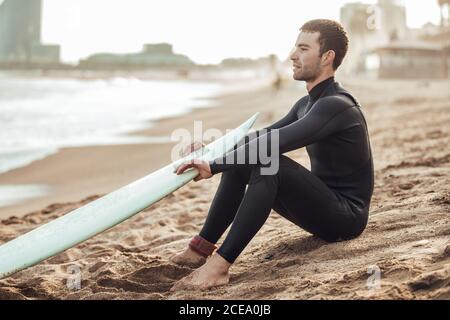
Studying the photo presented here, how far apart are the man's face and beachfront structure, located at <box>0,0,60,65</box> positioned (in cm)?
12488

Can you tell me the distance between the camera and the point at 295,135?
213cm

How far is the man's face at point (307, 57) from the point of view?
2277 mm

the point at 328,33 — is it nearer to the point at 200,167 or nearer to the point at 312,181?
the point at 312,181

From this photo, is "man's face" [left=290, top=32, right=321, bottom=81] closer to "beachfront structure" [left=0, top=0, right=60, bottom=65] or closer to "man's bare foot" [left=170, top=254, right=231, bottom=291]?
"man's bare foot" [left=170, top=254, right=231, bottom=291]

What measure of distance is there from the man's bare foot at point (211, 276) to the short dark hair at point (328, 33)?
96cm

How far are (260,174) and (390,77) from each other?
1182 inches

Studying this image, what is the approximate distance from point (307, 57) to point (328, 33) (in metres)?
0.13

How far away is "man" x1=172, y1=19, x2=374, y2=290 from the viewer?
213 centimetres

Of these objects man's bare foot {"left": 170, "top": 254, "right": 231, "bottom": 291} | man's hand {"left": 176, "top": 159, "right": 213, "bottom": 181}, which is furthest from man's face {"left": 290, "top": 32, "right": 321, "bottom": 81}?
man's bare foot {"left": 170, "top": 254, "right": 231, "bottom": 291}

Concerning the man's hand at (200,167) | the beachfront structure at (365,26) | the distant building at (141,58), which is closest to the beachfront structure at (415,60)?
the beachfront structure at (365,26)

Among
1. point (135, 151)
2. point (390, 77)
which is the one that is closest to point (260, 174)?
point (135, 151)

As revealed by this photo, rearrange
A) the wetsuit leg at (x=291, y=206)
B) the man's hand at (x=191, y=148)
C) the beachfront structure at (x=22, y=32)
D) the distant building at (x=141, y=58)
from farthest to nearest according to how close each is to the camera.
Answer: the beachfront structure at (x=22, y=32)
the distant building at (x=141, y=58)
the man's hand at (x=191, y=148)
the wetsuit leg at (x=291, y=206)

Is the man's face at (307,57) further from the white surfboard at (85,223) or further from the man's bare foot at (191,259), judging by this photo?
the man's bare foot at (191,259)

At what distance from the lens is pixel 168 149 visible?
312 inches
